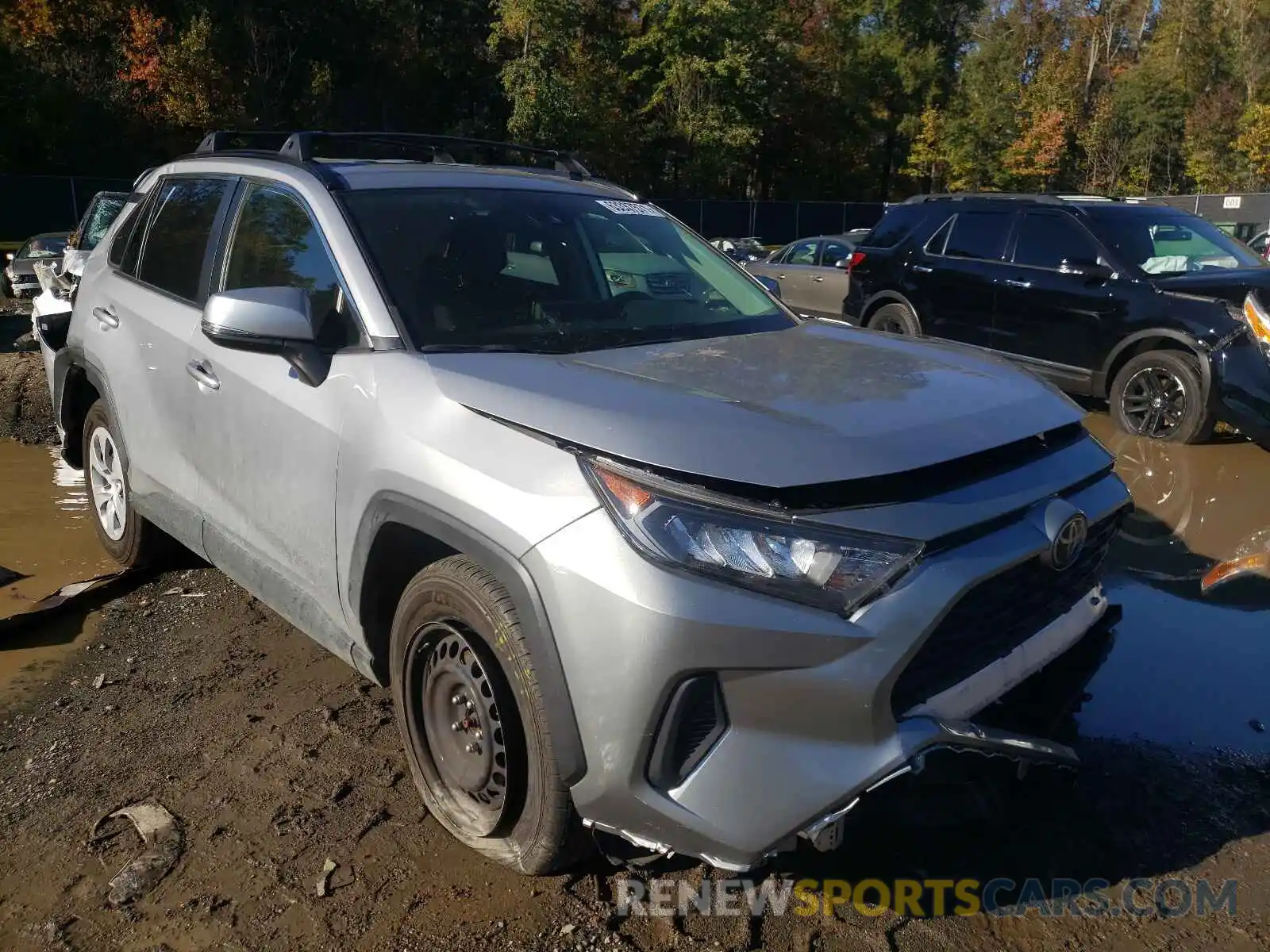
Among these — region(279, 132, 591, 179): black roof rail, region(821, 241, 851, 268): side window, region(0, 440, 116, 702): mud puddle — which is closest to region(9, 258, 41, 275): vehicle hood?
region(0, 440, 116, 702): mud puddle

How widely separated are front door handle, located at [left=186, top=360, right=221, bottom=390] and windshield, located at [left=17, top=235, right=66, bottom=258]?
15.0 m

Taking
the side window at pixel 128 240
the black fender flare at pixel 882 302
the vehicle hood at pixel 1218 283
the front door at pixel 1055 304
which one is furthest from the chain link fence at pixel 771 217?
the side window at pixel 128 240

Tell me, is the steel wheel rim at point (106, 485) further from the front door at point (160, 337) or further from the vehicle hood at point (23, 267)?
the vehicle hood at point (23, 267)

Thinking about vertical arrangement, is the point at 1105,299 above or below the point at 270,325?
below

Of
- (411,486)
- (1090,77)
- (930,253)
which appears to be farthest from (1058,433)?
(1090,77)

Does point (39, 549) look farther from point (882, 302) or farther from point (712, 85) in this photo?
point (712, 85)

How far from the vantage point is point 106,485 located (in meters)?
5.02

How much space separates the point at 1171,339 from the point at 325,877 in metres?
6.88

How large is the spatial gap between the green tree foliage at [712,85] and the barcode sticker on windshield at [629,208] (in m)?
34.7

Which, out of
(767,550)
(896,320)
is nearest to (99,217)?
(896,320)

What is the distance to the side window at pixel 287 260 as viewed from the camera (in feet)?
10.5

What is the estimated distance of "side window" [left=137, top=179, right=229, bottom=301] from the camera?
13.4ft

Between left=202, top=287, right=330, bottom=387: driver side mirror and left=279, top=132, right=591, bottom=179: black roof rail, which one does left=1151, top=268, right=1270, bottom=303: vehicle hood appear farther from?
left=202, top=287, right=330, bottom=387: driver side mirror

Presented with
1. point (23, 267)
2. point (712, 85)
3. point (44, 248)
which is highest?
point (712, 85)
